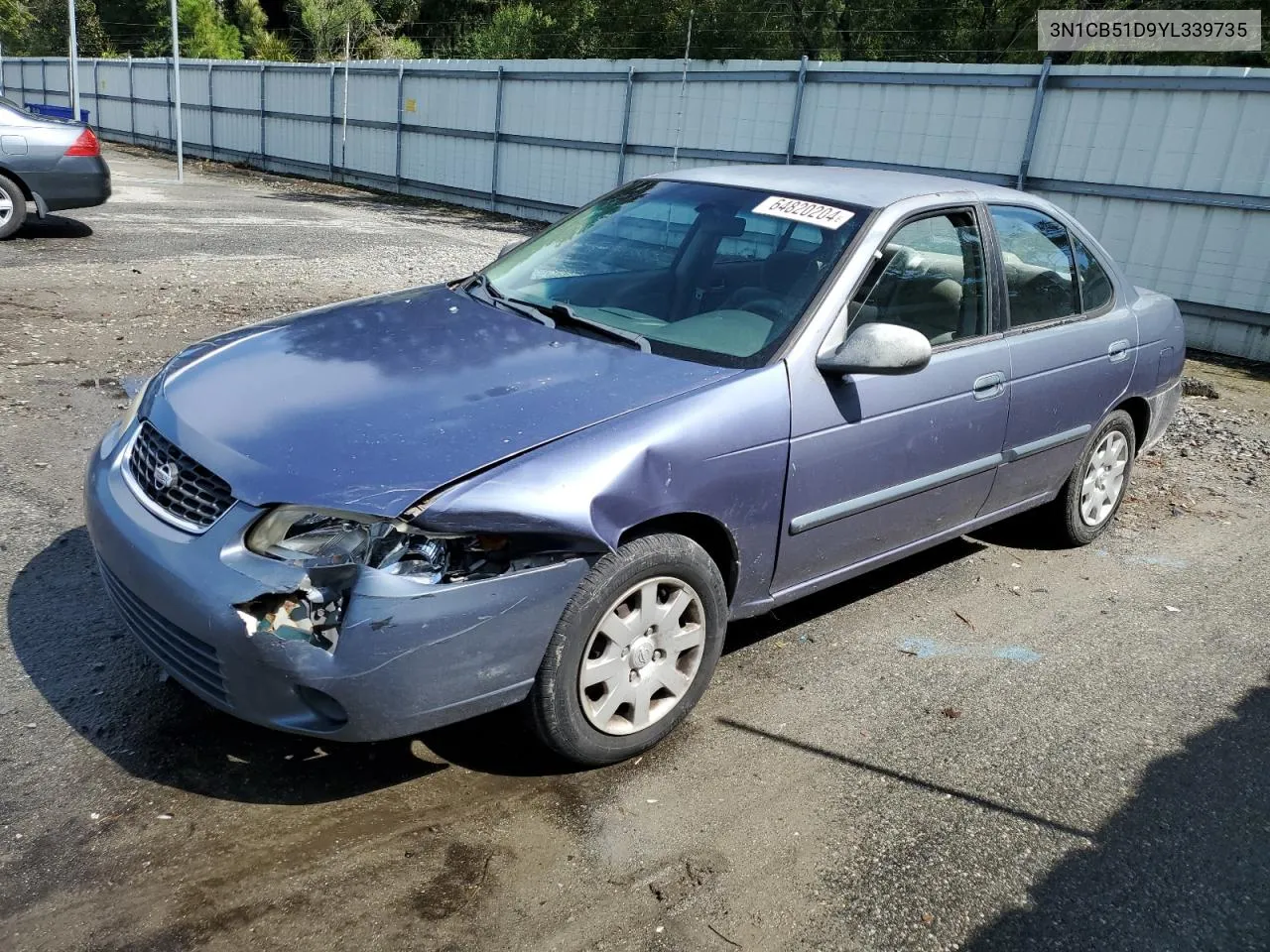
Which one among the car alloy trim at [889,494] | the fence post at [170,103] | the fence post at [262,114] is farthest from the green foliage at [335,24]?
the car alloy trim at [889,494]

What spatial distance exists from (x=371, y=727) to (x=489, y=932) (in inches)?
22.8

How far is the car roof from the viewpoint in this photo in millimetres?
4043

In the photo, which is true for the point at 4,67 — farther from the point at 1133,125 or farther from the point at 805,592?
the point at 805,592

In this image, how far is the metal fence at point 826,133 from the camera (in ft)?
34.0

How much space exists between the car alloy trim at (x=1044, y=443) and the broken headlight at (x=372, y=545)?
250cm

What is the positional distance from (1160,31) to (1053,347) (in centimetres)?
1656

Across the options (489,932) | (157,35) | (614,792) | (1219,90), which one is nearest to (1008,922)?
(614,792)

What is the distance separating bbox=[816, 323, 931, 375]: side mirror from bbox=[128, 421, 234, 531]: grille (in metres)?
1.90

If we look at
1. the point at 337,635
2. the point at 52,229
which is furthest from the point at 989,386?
the point at 52,229

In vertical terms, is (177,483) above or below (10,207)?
above

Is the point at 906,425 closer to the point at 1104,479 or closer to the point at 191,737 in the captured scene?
the point at 1104,479

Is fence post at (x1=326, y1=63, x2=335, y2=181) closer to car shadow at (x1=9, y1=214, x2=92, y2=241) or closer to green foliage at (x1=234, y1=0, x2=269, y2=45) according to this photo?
car shadow at (x1=9, y1=214, x2=92, y2=241)

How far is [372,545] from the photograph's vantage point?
264cm

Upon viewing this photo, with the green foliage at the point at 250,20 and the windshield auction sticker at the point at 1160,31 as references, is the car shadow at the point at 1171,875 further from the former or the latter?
the green foliage at the point at 250,20
